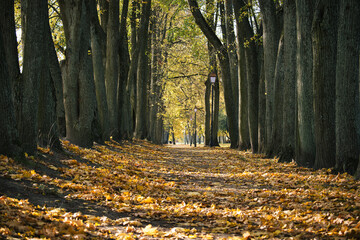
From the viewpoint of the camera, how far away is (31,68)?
7.77 metres

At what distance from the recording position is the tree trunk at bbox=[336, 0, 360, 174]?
8031 millimetres

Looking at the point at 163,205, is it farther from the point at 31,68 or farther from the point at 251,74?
the point at 251,74

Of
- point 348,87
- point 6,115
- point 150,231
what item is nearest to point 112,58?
point 6,115

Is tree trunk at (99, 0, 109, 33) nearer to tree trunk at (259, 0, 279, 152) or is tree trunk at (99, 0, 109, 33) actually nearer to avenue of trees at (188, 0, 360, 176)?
avenue of trees at (188, 0, 360, 176)

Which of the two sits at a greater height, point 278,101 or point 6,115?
point 278,101

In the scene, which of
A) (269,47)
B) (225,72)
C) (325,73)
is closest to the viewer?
(325,73)

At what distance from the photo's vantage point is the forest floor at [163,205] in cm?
427

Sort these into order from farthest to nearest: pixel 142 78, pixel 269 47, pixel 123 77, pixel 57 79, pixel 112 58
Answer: pixel 142 78
pixel 123 77
pixel 112 58
pixel 269 47
pixel 57 79

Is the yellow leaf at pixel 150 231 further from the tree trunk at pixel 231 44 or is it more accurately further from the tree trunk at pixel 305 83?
the tree trunk at pixel 231 44

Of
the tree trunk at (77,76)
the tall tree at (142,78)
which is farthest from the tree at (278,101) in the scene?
the tall tree at (142,78)

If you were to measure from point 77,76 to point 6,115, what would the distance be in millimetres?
5673

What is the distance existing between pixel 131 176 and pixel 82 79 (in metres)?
4.52

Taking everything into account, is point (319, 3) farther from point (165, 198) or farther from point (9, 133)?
point (9, 133)

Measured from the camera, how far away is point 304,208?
567 centimetres
